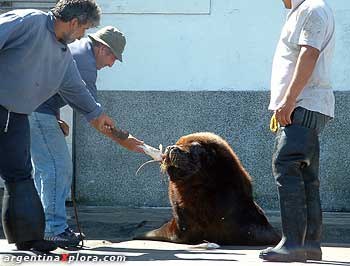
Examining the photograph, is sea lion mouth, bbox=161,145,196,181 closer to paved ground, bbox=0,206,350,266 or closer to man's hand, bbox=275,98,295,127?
paved ground, bbox=0,206,350,266

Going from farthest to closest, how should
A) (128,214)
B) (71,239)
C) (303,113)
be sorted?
(128,214)
(71,239)
(303,113)

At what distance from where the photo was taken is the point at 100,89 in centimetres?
939

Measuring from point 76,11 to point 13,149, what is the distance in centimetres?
99

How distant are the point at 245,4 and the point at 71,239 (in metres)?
3.65

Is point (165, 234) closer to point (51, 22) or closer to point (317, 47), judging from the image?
point (51, 22)

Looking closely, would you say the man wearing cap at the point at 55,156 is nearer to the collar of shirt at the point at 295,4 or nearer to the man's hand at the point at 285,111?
the man's hand at the point at 285,111

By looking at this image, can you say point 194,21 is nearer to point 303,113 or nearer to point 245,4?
point 245,4

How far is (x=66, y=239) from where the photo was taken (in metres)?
Answer: 6.54

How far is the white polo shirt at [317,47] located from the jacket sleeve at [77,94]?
1276 millimetres

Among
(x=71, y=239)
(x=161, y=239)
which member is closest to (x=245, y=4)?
(x=161, y=239)

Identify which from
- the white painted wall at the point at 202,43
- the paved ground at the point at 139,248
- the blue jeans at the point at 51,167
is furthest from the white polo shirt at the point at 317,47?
the white painted wall at the point at 202,43

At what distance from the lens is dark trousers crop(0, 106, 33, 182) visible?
5.79m

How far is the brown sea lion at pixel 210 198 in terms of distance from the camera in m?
6.86

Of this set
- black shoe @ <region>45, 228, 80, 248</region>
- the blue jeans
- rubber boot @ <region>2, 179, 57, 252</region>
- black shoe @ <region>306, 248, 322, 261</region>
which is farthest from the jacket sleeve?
black shoe @ <region>306, 248, 322, 261</region>
